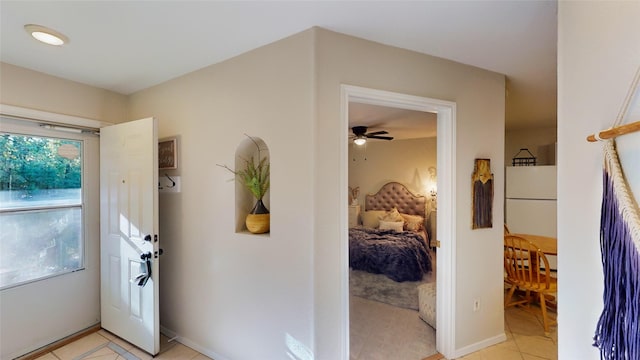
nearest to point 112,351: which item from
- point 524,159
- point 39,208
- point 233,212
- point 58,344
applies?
point 58,344

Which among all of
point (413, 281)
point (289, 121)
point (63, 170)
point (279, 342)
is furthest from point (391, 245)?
point (63, 170)

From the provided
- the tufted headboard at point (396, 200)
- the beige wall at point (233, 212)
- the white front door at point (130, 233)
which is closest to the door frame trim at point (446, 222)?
the beige wall at point (233, 212)

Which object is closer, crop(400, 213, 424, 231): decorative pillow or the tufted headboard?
crop(400, 213, 424, 231): decorative pillow

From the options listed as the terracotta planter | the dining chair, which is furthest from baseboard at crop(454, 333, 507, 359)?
the terracotta planter

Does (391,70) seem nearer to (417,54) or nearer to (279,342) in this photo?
(417,54)

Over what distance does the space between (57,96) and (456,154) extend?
3458 millimetres

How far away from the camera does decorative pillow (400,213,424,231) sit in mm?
5105

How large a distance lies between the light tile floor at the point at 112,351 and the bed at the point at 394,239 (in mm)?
2619

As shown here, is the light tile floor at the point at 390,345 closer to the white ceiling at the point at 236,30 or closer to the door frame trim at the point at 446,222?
the door frame trim at the point at 446,222

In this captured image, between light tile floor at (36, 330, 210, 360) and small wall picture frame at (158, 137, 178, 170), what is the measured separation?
5.08 feet

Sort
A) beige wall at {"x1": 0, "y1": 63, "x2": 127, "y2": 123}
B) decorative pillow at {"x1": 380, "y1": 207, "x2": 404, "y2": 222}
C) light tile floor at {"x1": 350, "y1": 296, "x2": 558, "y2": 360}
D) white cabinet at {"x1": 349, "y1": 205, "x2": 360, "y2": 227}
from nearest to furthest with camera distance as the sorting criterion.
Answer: beige wall at {"x1": 0, "y1": 63, "x2": 127, "y2": 123}
light tile floor at {"x1": 350, "y1": 296, "x2": 558, "y2": 360}
decorative pillow at {"x1": 380, "y1": 207, "x2": 404, "y2": 222}
white cabinet at {"x1": 349, "y1": 205, "x2": 360, "y2": 227}

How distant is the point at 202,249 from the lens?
2262 mm

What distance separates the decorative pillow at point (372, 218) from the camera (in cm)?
559

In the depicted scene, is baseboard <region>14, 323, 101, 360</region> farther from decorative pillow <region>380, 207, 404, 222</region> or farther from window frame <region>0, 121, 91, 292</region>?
decorative pillow <region>380, 207, 404, 222</region>
